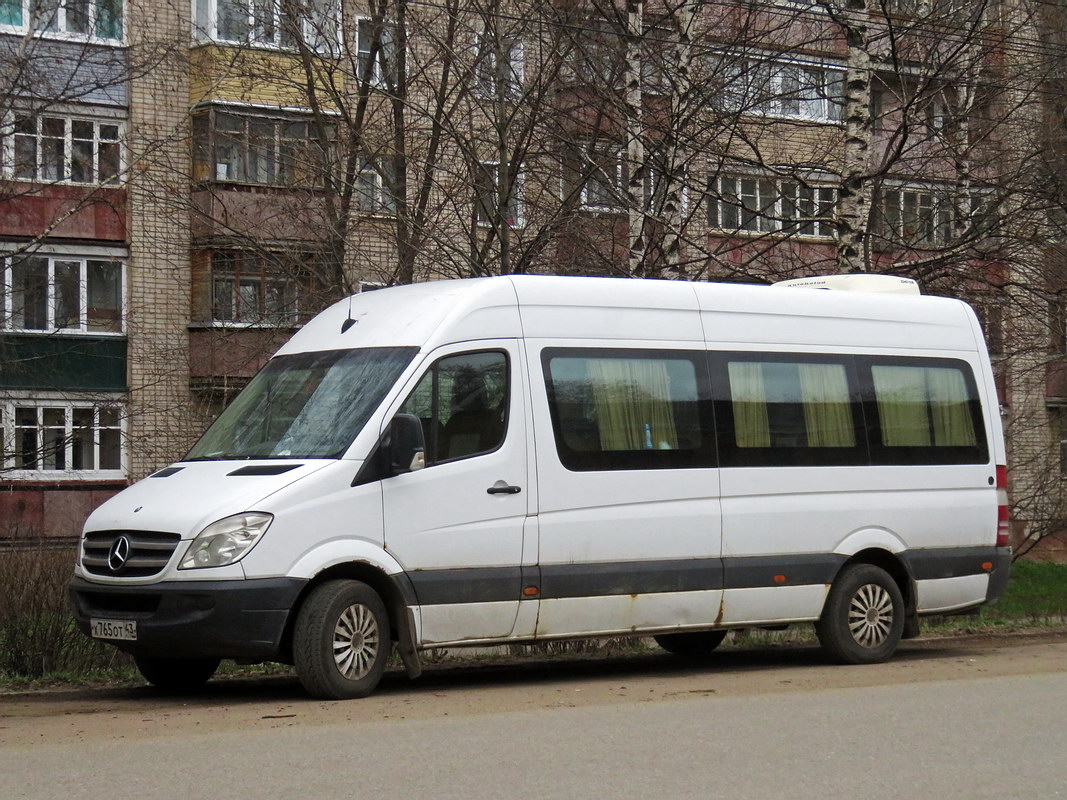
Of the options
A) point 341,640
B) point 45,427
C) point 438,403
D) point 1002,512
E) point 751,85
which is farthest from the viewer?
point 45,427

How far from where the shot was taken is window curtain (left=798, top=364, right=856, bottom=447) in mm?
12562

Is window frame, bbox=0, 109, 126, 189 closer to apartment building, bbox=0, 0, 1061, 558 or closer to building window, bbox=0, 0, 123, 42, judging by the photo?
apartment building, bbox=0, 0, 1061, 558

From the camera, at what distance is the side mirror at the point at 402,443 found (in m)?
10.3

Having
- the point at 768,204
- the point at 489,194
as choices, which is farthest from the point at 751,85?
the point at 489,194

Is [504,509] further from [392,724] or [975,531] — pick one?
[975,531]

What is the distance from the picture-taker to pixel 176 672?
11016 millimetres

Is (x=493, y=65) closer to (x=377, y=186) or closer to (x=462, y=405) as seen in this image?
(x=377, y=186)

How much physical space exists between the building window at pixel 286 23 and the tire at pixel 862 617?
8773 mm

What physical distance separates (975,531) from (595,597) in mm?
3630

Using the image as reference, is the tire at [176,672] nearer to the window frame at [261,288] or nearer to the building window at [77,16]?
the window frame at [261,288]

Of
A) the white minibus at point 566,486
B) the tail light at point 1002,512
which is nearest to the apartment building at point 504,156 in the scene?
the tail light at point 1002,512

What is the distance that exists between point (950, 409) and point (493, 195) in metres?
5.57

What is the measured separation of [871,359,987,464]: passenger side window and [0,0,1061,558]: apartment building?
378cm

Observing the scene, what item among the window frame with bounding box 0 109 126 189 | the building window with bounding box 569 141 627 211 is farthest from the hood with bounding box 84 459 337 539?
the window frame with bounding box 0 109 126 189
